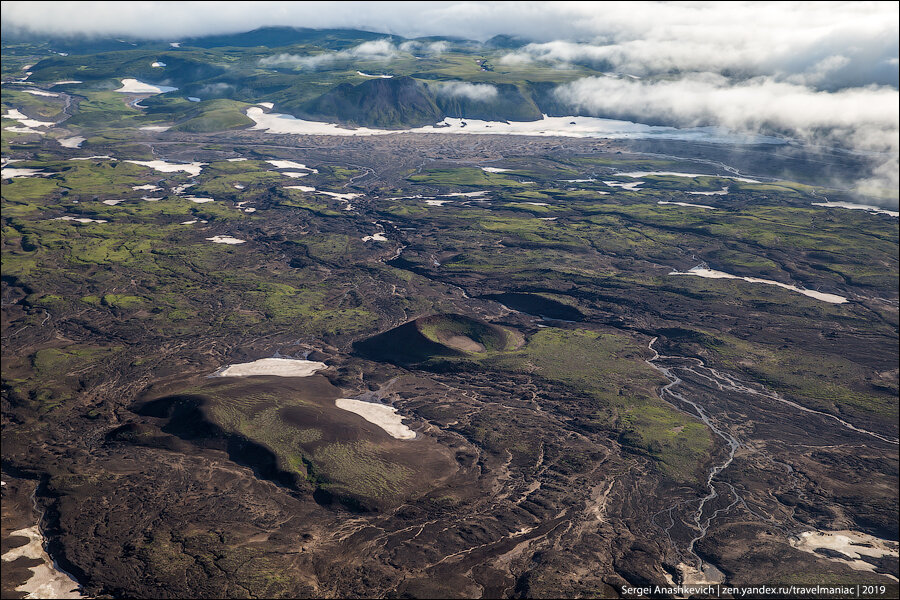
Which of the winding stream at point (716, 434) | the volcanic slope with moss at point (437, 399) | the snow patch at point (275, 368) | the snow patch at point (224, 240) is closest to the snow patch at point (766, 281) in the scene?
the volcanic slope with moss at point (437, 399)

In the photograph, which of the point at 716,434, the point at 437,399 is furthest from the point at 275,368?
the point at 716,434

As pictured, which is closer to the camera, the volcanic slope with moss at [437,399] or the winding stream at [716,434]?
the volcanic slope with moss at [437,399]

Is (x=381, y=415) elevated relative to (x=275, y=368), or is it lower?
lower

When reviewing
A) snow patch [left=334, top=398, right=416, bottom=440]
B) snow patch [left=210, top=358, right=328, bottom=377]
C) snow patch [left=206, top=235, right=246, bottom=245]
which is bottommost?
snow patch [left=334, top=398, right=416, bottom=440]

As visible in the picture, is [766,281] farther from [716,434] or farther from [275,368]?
[275,368]

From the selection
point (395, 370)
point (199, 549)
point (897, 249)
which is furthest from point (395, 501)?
point (897, 249)

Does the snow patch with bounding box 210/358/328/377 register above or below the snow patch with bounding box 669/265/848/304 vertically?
below

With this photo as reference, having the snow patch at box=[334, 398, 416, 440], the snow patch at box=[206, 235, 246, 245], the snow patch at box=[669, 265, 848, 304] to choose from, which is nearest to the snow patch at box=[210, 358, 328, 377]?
the snow patch at box=[334, 398, 416, 440]

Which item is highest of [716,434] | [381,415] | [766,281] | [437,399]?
[766,281]

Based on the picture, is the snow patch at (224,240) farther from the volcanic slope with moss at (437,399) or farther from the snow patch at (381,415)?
the snow patch at (381,415)

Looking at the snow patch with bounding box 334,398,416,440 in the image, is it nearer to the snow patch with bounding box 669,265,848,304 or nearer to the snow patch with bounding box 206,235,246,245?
the snow patch with bounding box 206,235,246,245

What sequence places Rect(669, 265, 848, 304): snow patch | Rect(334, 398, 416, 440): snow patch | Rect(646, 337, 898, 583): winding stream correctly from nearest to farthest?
1. Rect(646, 337, 898, 583): winding stream
2. Rect(334, 398, 416, 440): snow patch
3. Rect(669, 265, 848, 304): snow patch

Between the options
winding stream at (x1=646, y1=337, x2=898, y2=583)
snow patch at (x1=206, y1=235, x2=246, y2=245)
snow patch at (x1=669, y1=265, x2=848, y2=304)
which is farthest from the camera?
snow patch at (x1=206, y1=235, x2=246, y2=245)

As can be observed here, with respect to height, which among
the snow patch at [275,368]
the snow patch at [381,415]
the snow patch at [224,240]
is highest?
the snow patch at [224,240]
